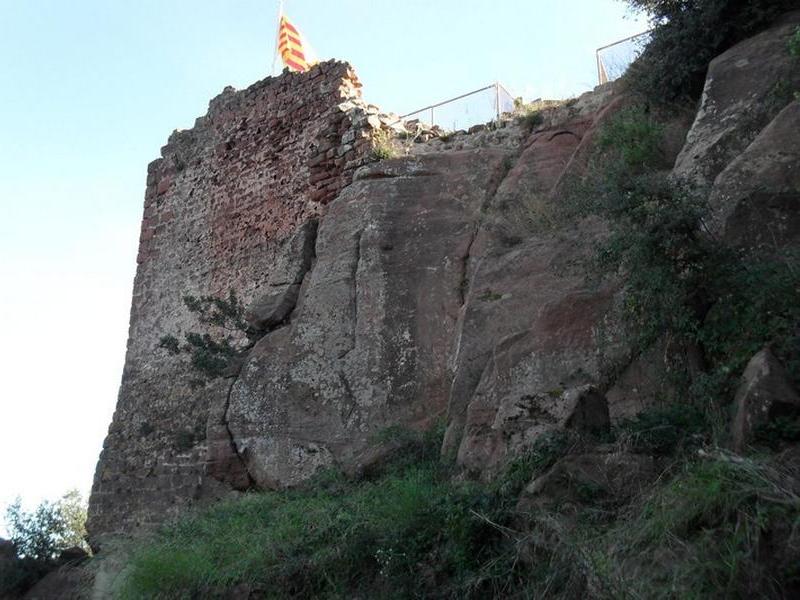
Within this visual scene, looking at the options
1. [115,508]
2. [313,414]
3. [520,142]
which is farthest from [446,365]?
[115,508]

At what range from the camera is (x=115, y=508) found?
35.0 ft

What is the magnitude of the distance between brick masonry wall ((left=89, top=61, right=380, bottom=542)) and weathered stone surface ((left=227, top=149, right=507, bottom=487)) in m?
1.38

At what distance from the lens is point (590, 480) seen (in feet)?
14.0

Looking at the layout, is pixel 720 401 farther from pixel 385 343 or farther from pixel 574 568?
pixel 385 343

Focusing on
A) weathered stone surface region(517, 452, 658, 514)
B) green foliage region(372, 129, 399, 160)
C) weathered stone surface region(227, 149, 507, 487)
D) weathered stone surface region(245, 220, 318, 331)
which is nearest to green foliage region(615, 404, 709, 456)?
weathered stone surface region(517, 452, 658, 514)

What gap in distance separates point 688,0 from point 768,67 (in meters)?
1.45

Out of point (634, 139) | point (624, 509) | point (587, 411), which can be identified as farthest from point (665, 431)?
point (634, 139)

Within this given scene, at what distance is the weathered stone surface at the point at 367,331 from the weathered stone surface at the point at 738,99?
104 inches

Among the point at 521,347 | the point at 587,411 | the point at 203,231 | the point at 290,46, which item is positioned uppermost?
the point at 290,46

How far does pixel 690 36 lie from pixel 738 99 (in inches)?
51.1

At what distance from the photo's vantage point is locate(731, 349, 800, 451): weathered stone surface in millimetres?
3883

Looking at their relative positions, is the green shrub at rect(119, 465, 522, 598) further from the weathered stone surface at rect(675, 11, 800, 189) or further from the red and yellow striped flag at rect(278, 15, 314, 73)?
the red and yellow striped flag at rect(278, 15, 314, 73)

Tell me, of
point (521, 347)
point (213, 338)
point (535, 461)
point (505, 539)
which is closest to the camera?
point (505, 539)

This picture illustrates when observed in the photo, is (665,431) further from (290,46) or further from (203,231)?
(290,46)
